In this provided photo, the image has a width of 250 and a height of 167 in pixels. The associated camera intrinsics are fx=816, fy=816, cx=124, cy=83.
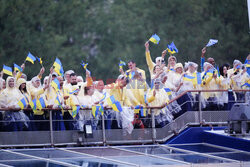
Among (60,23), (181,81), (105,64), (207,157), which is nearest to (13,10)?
(60,23)

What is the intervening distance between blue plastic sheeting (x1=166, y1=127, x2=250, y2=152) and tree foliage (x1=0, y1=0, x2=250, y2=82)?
64.2 ft

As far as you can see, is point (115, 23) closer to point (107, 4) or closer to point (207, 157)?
point (107, 4)

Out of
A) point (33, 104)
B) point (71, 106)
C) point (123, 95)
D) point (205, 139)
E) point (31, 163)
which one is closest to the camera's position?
point (31, 163)

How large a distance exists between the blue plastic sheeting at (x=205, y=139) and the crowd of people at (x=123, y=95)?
20.8 inches

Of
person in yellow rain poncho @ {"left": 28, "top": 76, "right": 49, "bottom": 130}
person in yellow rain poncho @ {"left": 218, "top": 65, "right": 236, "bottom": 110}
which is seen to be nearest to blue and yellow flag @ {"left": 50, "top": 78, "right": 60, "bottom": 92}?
person in yellow rain poncho @ {"left": 28, "top": 76, "right": 49, "bottom": 130}

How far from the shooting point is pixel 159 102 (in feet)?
70.1

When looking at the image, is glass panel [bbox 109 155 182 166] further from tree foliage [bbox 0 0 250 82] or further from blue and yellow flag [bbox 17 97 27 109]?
tree foliage [bbox 0 0 250 82]

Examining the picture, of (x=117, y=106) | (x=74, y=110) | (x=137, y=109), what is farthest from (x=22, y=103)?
(x=137, y=109)

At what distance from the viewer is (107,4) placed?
45.9 meters

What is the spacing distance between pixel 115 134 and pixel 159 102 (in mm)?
1536

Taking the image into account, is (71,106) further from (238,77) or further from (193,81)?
(238,77)

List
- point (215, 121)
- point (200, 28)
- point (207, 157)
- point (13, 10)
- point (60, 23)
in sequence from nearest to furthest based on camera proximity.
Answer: point (207, 157) → point (215, 121) → point (13, 10) → point (60, 23) → point (200, 28)

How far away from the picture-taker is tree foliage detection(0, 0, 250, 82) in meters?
41.2

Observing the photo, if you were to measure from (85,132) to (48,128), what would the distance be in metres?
0.95
